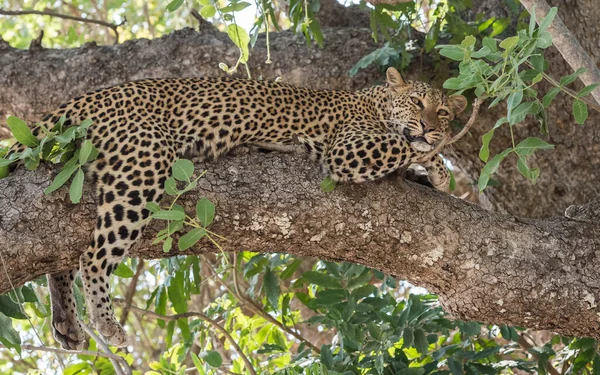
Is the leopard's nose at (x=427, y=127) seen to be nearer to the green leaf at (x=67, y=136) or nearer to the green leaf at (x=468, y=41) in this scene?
the green leaf at (x=468, y=41)

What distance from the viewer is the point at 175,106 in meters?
5.29

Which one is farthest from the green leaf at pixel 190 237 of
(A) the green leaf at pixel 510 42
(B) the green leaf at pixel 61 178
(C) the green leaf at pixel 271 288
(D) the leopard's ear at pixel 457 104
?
(D) the leopard's ear at pixel 457 104

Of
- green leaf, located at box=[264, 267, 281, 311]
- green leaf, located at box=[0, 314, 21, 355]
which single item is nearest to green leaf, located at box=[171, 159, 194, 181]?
green leaf, located at box=[0, 314, 21, 355]

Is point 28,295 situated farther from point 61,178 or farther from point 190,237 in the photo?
point 190,237

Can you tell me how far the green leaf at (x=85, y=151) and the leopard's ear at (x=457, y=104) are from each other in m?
2.81

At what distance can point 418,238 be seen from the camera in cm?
510

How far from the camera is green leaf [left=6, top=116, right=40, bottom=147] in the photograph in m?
4.52

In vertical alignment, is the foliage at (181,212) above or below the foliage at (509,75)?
below

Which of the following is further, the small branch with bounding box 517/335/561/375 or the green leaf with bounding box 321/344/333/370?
the small branch with bounding box 517/335/561/375

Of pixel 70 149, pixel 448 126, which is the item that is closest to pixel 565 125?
pixel 448 126

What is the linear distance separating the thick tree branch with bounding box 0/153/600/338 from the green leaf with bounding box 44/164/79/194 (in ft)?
0.72

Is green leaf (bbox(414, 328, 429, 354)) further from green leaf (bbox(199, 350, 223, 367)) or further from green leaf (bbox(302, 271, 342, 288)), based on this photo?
green leaf (bbox(199, 350, 223, 367))

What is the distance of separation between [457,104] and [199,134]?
6.68ft

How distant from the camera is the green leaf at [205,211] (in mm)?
4383
